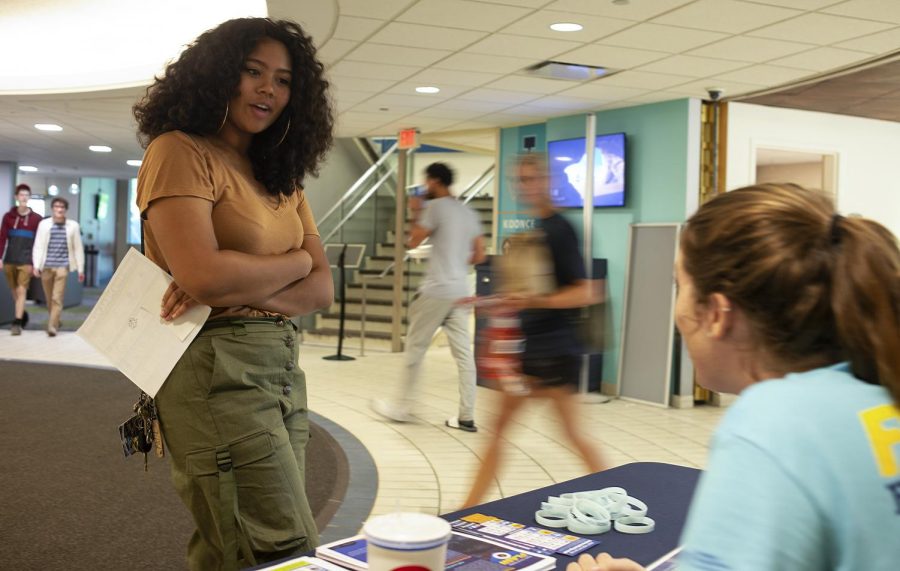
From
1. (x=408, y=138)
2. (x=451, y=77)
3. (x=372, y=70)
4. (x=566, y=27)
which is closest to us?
(x=566, y=27)

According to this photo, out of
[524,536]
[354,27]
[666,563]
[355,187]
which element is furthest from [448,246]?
[355,187]

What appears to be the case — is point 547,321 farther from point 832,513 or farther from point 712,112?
point 712,112

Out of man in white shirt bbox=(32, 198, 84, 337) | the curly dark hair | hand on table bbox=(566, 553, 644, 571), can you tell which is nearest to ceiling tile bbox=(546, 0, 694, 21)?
the curly dark hair

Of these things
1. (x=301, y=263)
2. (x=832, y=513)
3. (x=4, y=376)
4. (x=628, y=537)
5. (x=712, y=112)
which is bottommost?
(x=4, y=376)

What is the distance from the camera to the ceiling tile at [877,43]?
5078mm

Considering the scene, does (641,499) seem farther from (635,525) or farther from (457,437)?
(457,437)

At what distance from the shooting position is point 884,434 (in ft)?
2.55

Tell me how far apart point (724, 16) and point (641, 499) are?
3.94 meters

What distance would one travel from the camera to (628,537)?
1348mm

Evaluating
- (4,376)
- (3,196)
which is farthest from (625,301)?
(3,196)

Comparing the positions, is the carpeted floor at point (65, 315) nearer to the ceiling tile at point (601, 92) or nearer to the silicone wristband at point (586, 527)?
the ceiling tile at point (601, 92)

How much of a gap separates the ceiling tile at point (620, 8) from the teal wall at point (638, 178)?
2356 millimetres

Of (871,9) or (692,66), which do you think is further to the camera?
(692,66)

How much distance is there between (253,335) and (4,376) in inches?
274
